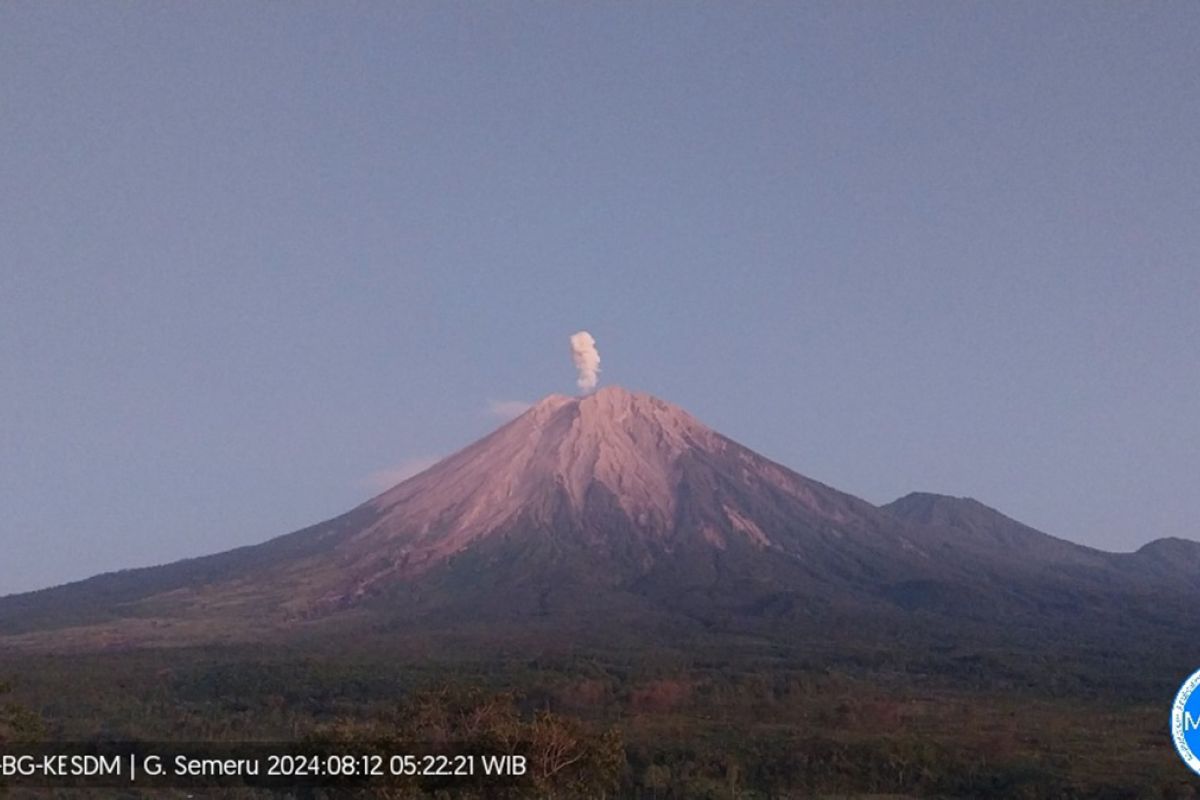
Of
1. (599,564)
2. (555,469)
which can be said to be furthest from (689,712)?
(555,469)

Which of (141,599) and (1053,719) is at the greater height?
(141,599)

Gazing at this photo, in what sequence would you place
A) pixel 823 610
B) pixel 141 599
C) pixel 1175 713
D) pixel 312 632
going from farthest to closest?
pixel 141 599, pixel 823 610, pixel 312 632, pixel 1175 713

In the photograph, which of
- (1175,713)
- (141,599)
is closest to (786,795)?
(1175,713)

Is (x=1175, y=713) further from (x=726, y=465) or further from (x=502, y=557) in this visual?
(x=726, y=465)

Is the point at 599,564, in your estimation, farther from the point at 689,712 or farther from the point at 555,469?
the point at 689,712

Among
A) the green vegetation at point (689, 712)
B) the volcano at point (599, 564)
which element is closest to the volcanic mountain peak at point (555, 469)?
the volcano at point (599, 564)

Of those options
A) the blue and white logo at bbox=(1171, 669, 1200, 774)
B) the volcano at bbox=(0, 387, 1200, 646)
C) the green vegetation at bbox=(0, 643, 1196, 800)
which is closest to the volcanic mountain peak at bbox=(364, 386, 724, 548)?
the volcano at bbox=(0, 387, 1200, 646)

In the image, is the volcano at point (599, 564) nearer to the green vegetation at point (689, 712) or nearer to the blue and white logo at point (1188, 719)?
the green vegetation at point (689, 712)
